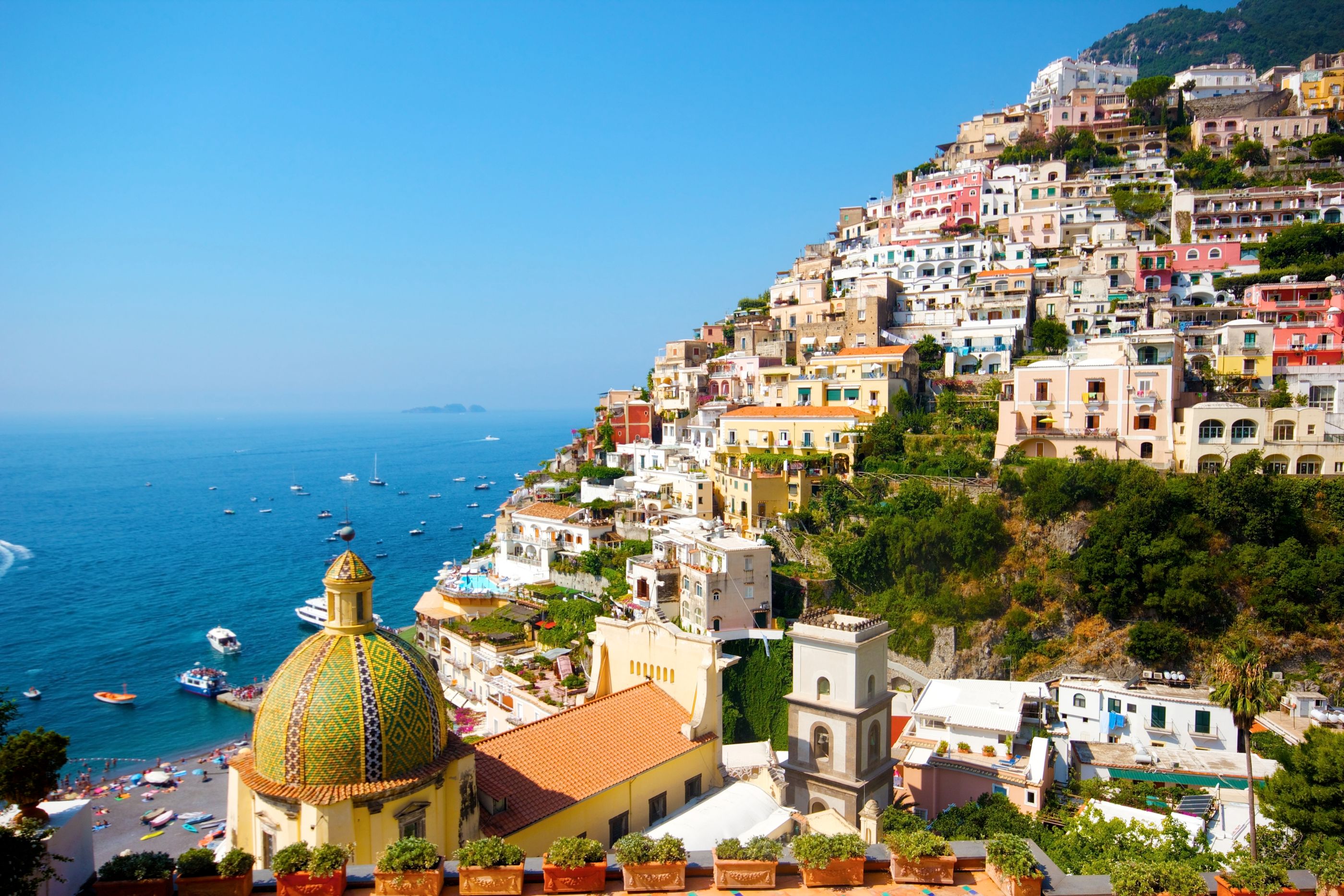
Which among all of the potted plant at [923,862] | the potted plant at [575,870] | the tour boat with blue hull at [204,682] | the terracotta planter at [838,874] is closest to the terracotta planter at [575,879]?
the potted plant at [575,870]

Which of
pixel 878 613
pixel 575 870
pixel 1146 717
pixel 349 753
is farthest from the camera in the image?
pixel 878 613

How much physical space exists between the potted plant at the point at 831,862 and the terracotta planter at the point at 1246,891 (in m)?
3.61

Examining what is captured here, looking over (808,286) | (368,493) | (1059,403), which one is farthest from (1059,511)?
(368,493)

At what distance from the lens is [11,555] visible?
7844 centimetres

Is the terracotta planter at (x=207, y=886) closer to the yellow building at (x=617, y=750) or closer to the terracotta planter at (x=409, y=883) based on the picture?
the terracotta planter at (x=409, y=883)

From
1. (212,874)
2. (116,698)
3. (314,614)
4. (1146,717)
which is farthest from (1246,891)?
(314,614)

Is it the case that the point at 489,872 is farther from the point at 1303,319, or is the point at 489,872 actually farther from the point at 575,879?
the point at 1303,319

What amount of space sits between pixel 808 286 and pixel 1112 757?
42.8m

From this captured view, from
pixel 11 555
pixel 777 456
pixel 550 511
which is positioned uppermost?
pixel 777 456

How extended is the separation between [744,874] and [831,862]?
3.12ft

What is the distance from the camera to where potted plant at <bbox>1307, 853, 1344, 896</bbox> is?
8.28 m

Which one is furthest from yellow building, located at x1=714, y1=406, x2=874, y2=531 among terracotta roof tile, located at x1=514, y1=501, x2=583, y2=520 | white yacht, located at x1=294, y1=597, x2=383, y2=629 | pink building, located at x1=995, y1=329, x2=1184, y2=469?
white yacht, located at x1=294, y1=597, x2=383, y2=629

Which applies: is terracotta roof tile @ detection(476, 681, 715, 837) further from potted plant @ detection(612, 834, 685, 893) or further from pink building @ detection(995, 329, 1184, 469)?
pink building @ detection(995, 329, 1184, 469)

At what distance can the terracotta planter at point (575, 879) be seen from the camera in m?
8.71
